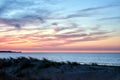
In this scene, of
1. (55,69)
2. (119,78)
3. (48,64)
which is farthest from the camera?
(48,64)

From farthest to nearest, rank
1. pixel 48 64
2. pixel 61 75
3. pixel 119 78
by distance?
pixel 48 64 < pixel 61 75 < pixel 119 78

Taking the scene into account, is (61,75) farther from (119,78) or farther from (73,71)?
(119,78)

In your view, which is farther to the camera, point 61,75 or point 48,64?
point 48,64

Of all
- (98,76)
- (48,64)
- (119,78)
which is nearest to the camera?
(119,78)

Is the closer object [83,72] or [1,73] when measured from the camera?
[1,73]

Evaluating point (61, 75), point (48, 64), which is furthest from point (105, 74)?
point (48, 64)

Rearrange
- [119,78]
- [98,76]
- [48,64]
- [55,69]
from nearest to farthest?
Result: [119,78] → [98,76] → [55,69] → [48,64]

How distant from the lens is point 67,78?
1783cm

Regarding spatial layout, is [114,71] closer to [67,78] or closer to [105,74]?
Result: [105,74]

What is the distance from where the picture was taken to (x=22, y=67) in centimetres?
2239

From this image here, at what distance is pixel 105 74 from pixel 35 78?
3.98 metres

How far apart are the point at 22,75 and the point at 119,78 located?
240 inches

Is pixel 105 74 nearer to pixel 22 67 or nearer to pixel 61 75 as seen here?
pixel 61 75

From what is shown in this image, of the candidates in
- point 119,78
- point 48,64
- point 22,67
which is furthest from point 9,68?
point 119,78
